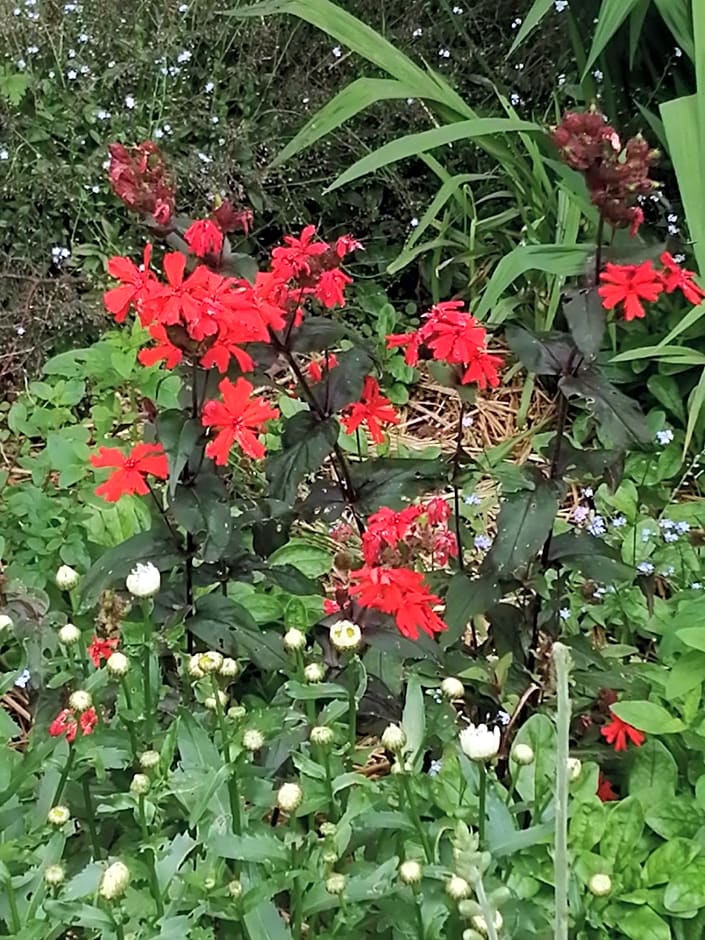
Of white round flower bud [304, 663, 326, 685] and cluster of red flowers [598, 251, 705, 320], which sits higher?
cluster of red flowers [598, 251, 705, 320]

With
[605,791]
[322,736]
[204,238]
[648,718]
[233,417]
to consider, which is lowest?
[605,791]

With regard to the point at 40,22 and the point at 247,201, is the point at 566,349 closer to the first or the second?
the point at 247,201

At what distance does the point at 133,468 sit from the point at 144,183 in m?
0.24

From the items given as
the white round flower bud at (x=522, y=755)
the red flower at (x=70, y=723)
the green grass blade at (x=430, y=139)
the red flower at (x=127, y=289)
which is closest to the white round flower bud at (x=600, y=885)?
the white round flower bud at (x=522, y=755)

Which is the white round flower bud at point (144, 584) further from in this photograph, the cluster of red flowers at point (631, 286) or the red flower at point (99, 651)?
the cluster of red flowers at point (631, 286)

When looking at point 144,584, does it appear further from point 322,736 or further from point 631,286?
point 631,286

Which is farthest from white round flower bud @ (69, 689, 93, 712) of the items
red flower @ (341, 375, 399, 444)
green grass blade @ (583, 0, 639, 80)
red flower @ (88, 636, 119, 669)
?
green grass blade @ (583, 0, 639, 80)

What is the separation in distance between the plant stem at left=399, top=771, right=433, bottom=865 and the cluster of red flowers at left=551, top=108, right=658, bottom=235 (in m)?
0.47

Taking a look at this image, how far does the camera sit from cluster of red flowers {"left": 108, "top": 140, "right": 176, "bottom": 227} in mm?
956

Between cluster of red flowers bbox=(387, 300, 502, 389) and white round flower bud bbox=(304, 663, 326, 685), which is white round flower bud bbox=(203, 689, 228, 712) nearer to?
white round flower bud bbox=(304, 663, 326, 685)

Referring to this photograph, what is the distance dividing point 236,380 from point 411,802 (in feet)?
1.22

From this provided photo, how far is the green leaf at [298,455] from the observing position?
1034 millimetres

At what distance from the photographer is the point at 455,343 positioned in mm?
966

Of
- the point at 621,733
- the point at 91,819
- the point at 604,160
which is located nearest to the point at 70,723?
the point at 91,819
